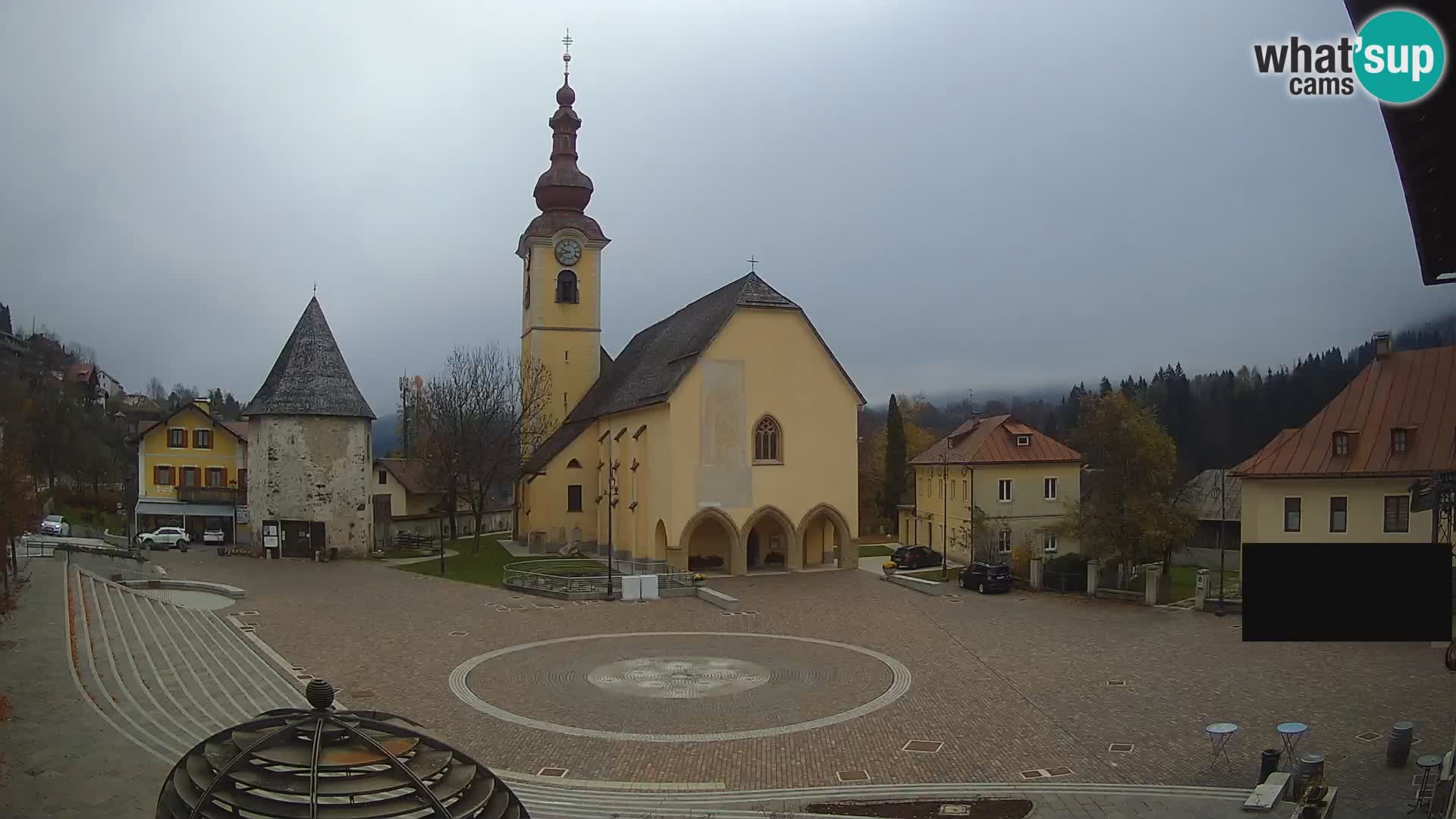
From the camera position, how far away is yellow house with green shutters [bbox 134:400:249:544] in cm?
5297

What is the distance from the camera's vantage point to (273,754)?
5.97 m

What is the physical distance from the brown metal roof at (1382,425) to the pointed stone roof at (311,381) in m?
36.6

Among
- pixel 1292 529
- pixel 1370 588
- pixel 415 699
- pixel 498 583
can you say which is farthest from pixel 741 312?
pixel 1370 588

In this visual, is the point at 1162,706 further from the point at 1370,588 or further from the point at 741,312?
the point at 741,312

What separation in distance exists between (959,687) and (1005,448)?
2580cm

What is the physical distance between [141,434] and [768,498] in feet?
118

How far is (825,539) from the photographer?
40656 mm

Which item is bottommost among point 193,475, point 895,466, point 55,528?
point 55,528

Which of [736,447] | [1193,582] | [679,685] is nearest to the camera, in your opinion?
[679,685]

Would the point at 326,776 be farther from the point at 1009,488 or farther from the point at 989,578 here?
the point at 1009,488

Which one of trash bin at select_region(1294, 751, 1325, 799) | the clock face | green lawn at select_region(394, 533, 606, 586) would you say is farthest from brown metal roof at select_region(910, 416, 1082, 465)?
trash bin at select_region(1294, 751, 1325, 799)

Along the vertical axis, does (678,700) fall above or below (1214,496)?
below

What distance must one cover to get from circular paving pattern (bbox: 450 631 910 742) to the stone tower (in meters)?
24.3

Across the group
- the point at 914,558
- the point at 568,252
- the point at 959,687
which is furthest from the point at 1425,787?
the point at 568,252
